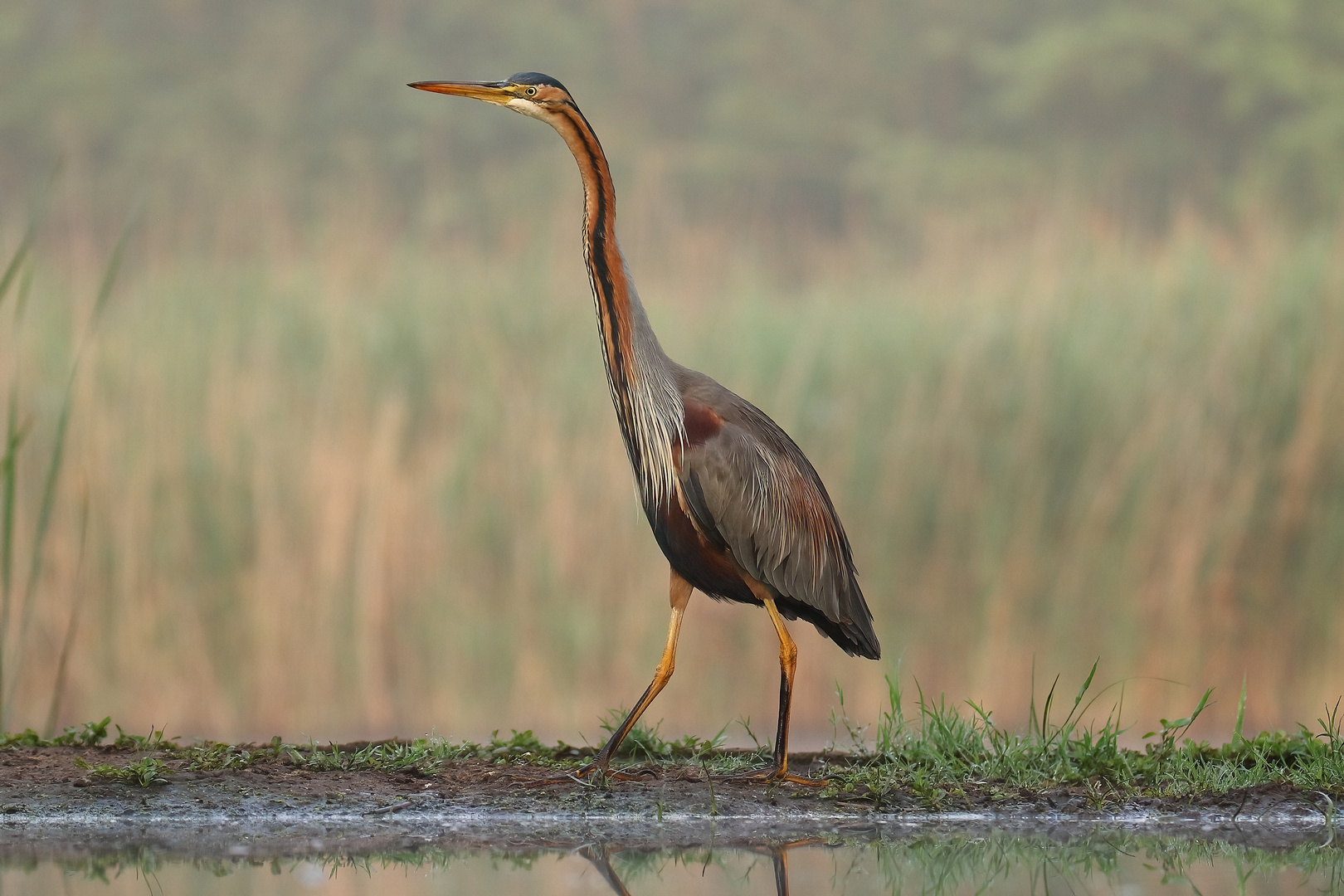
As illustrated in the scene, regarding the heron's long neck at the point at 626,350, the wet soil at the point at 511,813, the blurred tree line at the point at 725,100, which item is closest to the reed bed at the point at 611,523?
the wet soil at the point at 511,813

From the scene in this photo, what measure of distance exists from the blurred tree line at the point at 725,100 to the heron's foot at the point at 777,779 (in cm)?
859

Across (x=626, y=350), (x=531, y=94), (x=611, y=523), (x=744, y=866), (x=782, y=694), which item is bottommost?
(x=744, y=866)

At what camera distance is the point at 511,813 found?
3.29m

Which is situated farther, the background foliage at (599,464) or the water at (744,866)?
the background foliage at (599,464)

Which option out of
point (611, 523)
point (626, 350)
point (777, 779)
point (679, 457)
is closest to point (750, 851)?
point (777, 779)

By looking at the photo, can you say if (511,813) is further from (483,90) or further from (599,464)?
(599,464)

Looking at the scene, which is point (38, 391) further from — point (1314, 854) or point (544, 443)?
point (1314, 854)

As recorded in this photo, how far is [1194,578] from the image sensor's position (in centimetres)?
670

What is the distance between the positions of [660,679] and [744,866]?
2.20 ft

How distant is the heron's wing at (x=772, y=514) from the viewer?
3426 mm

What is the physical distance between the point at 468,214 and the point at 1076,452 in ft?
22.4

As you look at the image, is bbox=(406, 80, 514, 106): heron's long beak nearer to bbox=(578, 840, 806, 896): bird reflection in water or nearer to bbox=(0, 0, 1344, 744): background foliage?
bbox=(578, 840, 806, 896): bird reflection in water

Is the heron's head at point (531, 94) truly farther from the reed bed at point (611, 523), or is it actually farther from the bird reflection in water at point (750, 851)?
the reed bed at point (611, 523)

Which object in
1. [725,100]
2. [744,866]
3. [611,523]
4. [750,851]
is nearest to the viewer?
[744,866]
